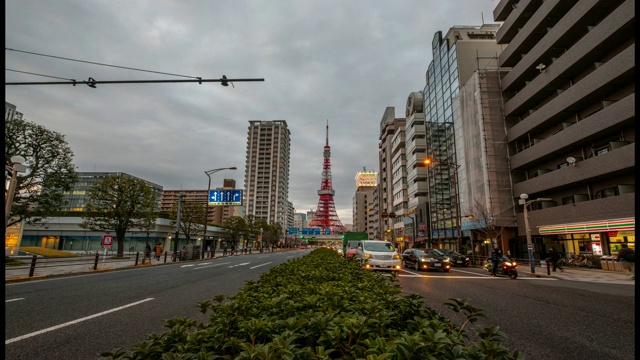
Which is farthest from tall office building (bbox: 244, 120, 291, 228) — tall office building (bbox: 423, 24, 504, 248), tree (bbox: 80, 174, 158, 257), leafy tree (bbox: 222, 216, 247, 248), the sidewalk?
the sidewalk

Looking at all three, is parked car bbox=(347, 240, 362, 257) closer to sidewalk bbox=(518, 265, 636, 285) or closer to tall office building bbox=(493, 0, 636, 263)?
sidewalk bbox=(518, 265, 636, 285)

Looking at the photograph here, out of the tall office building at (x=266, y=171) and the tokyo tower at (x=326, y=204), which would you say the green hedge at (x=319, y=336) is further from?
the tall office building at (x=266, y=171)

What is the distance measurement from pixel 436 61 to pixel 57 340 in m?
56.4

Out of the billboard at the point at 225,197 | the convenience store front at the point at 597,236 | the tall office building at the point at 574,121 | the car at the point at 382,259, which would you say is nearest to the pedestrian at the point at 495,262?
the car at the point at 382,259

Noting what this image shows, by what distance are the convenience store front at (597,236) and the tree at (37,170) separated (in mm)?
40710

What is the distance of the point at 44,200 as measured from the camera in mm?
22719

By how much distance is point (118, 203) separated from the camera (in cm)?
3134

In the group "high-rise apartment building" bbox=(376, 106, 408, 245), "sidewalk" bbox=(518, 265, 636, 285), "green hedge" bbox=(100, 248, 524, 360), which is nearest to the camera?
"green hedge" bbox=(100, 248, 524, 360)

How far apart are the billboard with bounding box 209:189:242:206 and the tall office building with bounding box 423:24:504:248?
1016 inches

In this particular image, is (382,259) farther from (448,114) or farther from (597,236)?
(448,114)

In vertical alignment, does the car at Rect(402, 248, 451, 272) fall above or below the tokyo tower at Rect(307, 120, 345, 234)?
below

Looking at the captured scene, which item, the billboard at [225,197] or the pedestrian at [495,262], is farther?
the billboard at [225,197]

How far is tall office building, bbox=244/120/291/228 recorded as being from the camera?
156625mm

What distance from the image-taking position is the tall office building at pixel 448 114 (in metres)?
41.4
